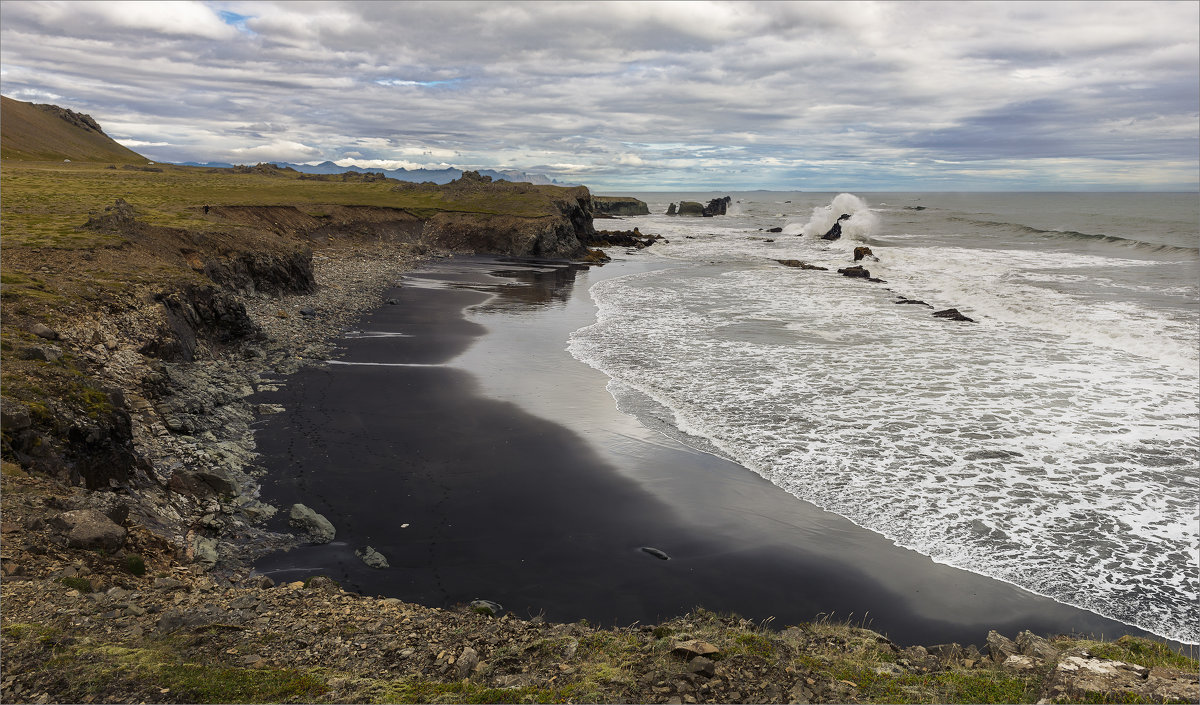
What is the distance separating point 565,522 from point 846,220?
275 ft

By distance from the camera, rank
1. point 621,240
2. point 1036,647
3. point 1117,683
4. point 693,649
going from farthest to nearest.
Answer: point 621,240 → point 1036,647 → point 693,649 → point 1117,683

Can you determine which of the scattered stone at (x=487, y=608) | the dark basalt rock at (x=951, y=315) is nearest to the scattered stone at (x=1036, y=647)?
the scattered stone at (x=487, y=608)

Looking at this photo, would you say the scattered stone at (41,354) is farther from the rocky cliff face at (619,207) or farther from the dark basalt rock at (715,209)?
the dark basalt rock at (715,209)

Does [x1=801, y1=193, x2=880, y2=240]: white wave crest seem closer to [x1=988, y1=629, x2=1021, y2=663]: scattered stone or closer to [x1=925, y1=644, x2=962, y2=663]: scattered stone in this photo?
[x1=988, y1=629, x2=1021, y2=663]: scattered stone

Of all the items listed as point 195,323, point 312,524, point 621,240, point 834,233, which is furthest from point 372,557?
point 834,233

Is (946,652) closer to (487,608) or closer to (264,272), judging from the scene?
(487,608)

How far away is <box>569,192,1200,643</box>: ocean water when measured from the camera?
1072 centimetres

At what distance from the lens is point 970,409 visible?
A: 16844 mm

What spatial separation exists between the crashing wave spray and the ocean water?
42893 millimetres

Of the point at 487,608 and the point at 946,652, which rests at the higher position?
the point at 946,652

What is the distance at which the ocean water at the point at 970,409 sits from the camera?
1072 cm

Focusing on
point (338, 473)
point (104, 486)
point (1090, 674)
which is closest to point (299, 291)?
point (338, 473)

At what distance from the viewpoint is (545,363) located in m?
22.1

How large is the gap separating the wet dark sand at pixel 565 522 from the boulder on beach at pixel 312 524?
0.73 feet
